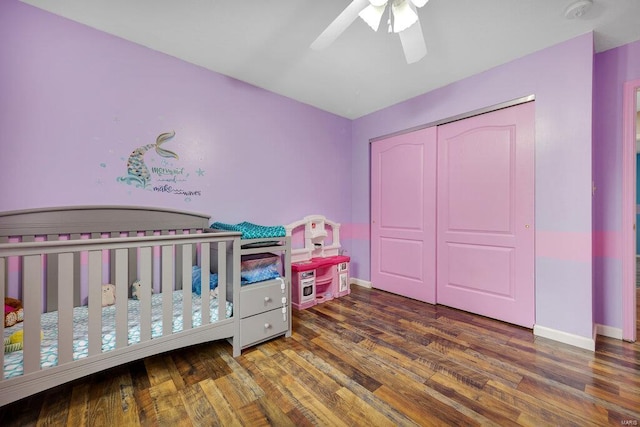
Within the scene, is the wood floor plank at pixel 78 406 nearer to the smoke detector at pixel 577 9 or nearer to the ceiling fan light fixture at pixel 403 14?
the ceiling fan light fixture at pixel 403 14

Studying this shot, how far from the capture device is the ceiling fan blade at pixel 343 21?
1.26 m

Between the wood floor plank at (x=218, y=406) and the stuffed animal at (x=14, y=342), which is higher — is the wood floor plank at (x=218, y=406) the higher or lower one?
the lower one

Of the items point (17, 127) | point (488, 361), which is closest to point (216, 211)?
point (17, 127)

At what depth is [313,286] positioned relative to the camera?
2.70 meters

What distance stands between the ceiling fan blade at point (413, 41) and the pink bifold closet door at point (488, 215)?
3.89 feet

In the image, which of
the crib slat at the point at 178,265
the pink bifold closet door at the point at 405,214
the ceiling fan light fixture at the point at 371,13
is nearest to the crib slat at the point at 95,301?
the crib slat at the point at 178,265

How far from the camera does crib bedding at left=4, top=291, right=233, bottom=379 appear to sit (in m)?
1.19

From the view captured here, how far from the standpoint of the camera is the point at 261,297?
6.07 ft

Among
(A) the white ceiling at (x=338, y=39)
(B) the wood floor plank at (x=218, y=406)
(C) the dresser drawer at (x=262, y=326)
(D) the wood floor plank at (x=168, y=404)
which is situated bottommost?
(B) the wood floor plank at (x=218, y=406)

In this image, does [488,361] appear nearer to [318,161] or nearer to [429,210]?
[429,210]

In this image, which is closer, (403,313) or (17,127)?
(17,127)

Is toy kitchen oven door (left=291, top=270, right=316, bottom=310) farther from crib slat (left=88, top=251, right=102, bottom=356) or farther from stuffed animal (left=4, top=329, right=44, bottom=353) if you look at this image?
stuffed animal (left=4, top=329, right=44, bottom=353)

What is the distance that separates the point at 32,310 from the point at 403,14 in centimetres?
217

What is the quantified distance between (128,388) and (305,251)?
1834 millimetres
